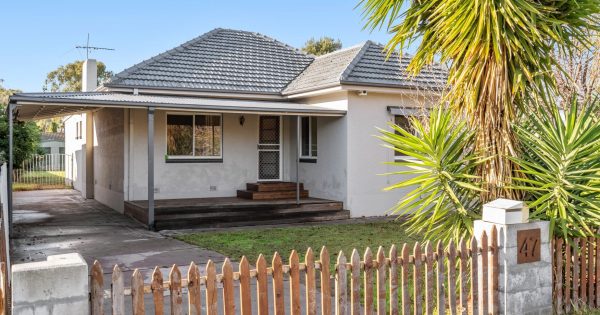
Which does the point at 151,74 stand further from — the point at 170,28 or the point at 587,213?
the point at 170,28

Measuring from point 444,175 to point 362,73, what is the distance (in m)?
9.32

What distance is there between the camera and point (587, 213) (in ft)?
19.5

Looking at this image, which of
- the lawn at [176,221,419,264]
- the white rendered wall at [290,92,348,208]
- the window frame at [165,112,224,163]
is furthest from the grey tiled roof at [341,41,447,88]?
the window frame at [165,112,224,163]

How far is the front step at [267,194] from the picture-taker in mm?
15422

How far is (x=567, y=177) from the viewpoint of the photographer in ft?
19.5

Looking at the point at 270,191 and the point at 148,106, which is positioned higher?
the point at 148,106

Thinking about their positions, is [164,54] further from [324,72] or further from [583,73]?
[583,73]

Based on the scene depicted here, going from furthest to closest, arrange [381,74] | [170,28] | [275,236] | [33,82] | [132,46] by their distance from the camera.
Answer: [33,82], [132,46], [170,28], [381,74], [275,236]

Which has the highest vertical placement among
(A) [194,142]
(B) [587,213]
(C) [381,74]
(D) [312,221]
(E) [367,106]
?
(C) [381,74]

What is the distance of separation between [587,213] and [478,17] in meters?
2.49

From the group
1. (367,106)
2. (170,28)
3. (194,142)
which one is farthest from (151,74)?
(170,28)

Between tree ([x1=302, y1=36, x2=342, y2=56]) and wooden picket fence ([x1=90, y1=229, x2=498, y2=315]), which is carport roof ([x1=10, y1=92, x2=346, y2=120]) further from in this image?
tree ([x1=302, y1=36, x2=342, y2=56])

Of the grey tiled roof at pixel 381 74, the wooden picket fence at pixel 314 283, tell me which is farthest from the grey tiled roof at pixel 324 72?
the wooden picket fence at pixel 314 283

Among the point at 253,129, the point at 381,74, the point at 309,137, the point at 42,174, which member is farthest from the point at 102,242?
the point at 42,174
